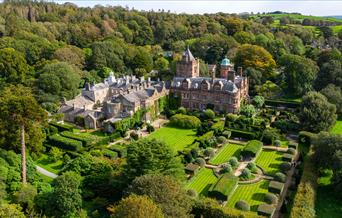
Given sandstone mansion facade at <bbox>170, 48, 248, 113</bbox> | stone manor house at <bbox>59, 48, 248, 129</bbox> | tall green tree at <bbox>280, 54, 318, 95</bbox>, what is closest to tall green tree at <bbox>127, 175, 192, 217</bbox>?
stone manor house at <bbox>59, 48, 248, 129</bbox>

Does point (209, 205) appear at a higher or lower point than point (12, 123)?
lower

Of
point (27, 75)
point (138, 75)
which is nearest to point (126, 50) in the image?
point (138, 75)

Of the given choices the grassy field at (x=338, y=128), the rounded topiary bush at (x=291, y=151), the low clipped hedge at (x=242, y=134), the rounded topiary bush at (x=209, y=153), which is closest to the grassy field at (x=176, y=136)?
the rounded topiary bush at (x=209, y=153)

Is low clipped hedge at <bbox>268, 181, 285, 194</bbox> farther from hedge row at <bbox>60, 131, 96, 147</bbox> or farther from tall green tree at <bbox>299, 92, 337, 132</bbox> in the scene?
hedge row at <bbox>60, 131, 96, 147</bbox>

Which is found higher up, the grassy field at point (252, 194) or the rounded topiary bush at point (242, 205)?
the rounded topiary bush at point (242, 205)

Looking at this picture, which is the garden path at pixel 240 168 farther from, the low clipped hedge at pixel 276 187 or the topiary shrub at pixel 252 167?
→ the low clipped hedge at pixel 276 187

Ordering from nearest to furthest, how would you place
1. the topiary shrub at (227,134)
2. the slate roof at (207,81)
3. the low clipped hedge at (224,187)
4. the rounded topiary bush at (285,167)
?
the low clipped hedge at (224,187) < the rounded topiary bush at (285,167) < the topiary shrub at (227,134) < the slate roof at (207,81)

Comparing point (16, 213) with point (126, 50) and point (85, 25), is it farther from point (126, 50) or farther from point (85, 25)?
point (85, 25)
